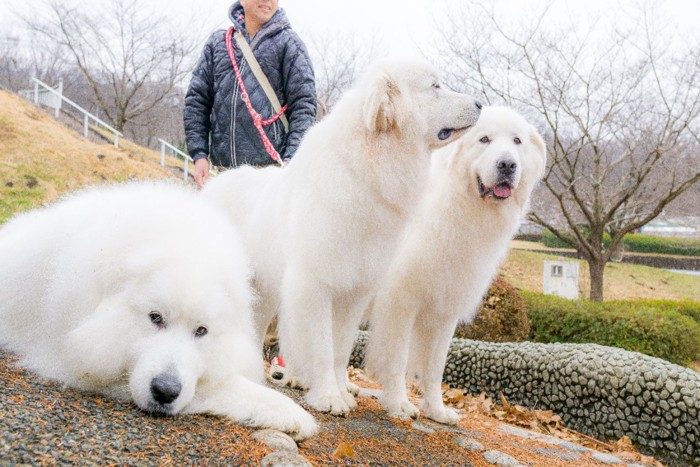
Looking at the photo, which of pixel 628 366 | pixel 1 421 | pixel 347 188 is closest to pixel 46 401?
pixel 1 421

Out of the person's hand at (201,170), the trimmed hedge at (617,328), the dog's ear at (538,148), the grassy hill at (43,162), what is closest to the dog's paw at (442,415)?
the dog's ear at (538,148)

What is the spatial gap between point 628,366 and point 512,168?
2790 millimetres

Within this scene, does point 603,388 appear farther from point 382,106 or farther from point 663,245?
point 663,245

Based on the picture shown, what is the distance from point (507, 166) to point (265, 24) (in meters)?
2.15

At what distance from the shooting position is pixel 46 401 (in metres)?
2.12

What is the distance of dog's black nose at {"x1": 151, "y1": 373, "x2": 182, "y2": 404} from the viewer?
2129 millimetres

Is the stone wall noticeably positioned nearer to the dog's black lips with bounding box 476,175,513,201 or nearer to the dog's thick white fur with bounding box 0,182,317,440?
the dog's black lips with bounding box 476,175,513,201

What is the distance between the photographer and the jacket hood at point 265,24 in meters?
4.16

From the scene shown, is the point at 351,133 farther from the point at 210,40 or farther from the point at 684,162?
the point at 684,162

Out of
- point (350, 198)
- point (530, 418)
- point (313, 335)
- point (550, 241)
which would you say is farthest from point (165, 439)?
point (550, 241)

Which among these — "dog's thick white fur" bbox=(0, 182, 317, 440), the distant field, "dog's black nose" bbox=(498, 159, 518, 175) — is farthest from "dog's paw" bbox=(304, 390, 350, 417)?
the distant field

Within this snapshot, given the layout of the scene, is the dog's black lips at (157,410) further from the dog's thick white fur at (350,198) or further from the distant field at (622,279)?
the distant field at (622,279)

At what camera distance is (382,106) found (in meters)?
2.95

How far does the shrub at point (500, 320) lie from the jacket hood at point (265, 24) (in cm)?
434
